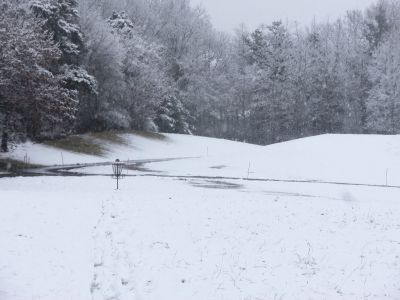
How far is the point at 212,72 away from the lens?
7950 cm

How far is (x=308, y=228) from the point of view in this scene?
47.3ft

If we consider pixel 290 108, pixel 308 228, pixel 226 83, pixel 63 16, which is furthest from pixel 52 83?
pixel 226 83

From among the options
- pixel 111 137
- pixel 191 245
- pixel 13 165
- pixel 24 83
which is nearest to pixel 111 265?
pixel 191 245

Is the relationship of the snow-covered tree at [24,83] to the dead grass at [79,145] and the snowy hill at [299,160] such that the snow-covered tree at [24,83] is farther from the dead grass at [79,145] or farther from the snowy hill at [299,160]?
the dead grass at [79,145]

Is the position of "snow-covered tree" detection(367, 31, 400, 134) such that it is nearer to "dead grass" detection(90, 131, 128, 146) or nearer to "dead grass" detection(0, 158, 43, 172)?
"dead grass" detection(90, 131, 128, 146)

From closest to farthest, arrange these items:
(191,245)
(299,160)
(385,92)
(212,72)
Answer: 1. (191,245)
2. (299,160)
3. (385,92)
4. (212,72)

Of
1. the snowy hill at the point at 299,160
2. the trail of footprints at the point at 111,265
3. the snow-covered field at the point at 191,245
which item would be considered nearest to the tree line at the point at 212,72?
the snowy hill at the point at 299,160

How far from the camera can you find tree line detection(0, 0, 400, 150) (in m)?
46.3

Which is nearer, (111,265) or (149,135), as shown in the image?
(111,265)

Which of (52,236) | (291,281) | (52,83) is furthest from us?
(52,83)

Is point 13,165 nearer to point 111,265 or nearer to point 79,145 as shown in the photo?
point 79,145

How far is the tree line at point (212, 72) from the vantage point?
46344 millimetres

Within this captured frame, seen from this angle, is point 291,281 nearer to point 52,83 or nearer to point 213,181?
point 213,181

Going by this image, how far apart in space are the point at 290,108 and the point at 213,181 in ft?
139
